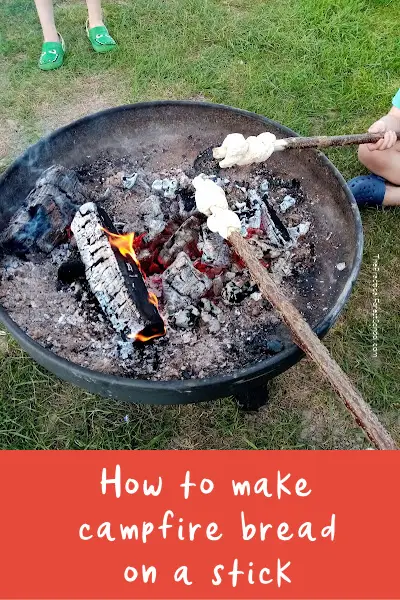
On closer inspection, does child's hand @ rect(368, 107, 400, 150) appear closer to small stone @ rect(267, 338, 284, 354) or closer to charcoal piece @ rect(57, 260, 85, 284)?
small stone @ rect(267, 338, 284, 354)

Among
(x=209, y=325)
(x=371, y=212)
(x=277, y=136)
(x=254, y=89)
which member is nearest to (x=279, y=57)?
(x=254, y=89)

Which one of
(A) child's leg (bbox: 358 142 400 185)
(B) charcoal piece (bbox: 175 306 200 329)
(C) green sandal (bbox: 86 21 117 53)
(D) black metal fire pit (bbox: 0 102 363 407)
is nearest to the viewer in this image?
(D) black metal fire pit (bbox: 0 102 363 407)

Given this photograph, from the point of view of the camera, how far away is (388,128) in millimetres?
2887

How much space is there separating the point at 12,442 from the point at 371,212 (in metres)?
2.28

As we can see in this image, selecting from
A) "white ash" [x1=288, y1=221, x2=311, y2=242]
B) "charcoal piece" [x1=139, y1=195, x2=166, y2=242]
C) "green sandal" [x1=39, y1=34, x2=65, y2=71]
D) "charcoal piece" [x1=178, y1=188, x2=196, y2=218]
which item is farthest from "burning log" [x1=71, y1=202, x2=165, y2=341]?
"green sandal" [x1=39, y1=34, x2=65, y2=71]

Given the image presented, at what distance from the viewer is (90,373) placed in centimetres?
170

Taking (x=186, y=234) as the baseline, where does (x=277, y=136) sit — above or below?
above

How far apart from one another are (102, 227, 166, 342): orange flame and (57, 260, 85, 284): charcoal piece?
0.16m

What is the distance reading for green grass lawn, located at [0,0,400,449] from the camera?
2.48m

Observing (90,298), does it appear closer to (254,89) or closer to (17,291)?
(17,291)

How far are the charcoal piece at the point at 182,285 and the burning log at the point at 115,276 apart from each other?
0.07 meters

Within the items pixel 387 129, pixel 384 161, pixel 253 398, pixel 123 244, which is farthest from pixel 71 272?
pixel 384 161

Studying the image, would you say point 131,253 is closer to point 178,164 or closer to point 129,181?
point 129,181

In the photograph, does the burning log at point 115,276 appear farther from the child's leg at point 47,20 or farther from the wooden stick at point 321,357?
the child's leg at point 47,20
